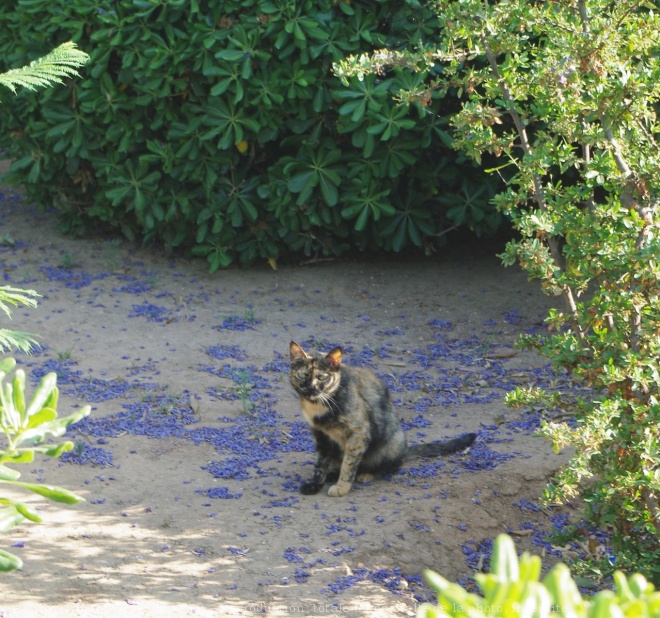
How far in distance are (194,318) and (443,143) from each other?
263 centimetres

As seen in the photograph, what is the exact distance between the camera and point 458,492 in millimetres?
5012

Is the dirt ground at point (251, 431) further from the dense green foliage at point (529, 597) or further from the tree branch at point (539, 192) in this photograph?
the dense green foliage at point (529, 597)

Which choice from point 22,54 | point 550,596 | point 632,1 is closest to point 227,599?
point 550,596

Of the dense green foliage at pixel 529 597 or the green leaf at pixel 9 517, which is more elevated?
the dense green foliage at pixel 529 597

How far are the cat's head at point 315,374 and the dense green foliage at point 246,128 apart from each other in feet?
8.95

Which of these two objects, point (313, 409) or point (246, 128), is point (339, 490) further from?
point (246, 128)

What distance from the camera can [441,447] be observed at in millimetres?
Result: 5477

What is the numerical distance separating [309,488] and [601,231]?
229 centimetres

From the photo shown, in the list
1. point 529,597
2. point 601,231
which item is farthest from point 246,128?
point 529,597

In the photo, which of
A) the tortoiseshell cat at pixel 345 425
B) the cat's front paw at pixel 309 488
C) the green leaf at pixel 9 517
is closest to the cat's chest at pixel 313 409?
the tortoiseshell cat at pixel 345 425

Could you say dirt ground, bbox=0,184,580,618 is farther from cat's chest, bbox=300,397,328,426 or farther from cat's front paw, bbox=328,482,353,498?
cat's chest, bbox=300,397,328,426

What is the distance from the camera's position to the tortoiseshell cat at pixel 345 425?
5133mm

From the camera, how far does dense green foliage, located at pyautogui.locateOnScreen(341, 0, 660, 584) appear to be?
3650 mm

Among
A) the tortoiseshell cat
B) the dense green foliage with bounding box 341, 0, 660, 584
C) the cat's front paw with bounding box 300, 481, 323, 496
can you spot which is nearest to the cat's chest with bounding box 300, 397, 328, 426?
the tortoiseshell cat
